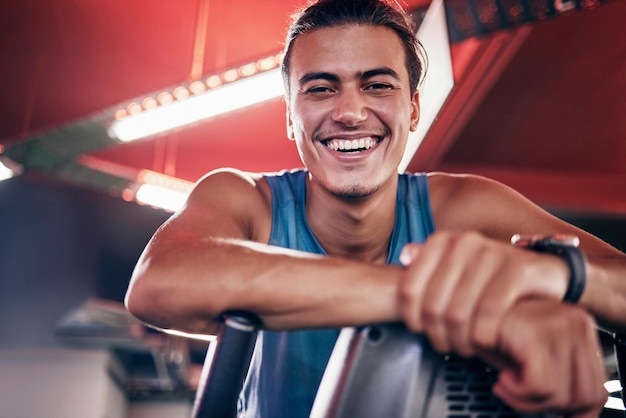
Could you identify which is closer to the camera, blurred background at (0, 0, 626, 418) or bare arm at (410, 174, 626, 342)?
bare arm at (410, 174, 626, 342)

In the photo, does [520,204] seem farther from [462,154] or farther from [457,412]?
[462,154]

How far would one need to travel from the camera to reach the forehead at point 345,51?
118cm

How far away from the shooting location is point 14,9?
3.34 m

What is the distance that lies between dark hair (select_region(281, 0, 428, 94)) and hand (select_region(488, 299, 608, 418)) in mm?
962

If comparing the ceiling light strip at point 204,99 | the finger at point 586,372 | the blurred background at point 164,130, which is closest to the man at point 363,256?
the finger at point 586,372

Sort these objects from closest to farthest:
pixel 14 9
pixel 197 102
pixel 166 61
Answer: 1. pixel 197 102
2. pixel 14 9
3. pixel 166 61

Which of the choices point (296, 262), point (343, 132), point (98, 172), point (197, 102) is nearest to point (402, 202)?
point (343, 132)

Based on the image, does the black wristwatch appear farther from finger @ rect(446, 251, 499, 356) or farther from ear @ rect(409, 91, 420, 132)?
ear @ rect(409, 91, 420, 132)

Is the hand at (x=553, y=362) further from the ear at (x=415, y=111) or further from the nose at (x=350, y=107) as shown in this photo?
the ear at (x=415, y=111)

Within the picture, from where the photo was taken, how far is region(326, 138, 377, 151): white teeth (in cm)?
121

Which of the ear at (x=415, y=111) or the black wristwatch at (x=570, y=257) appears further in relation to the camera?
the ear at (x=415, y=111)

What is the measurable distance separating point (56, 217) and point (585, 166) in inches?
193

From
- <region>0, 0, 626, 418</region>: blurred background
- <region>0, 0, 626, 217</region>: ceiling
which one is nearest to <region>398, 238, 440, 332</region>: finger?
<region>0, 0, 626, 418</region>: blurred background

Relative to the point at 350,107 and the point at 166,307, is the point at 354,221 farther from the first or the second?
the point at 166,307
